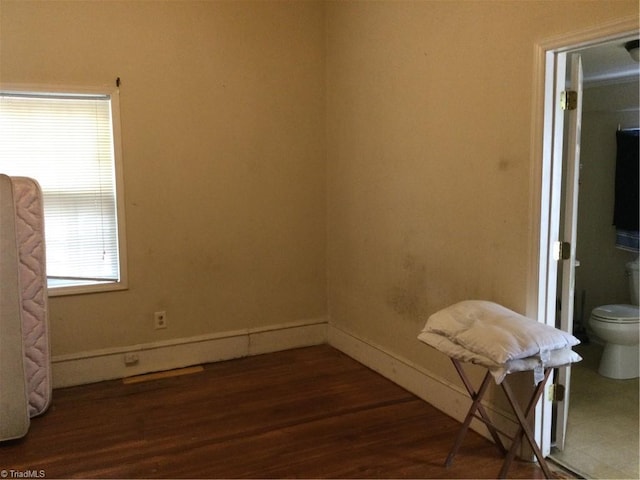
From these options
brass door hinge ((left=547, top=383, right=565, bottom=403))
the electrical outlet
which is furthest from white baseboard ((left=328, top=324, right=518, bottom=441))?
the electrical outlet

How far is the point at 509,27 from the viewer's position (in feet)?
8.60

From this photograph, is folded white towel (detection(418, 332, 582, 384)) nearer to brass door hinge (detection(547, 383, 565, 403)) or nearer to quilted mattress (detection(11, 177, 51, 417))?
brass door hinge (detection(547, 383, 565, 403))

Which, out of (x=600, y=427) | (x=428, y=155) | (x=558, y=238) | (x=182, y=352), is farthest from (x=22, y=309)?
(x=600, y=427)

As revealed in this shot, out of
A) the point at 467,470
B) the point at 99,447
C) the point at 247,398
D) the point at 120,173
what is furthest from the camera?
the point at 120,173

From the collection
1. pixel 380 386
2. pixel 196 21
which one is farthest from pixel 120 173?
pixel 380 386

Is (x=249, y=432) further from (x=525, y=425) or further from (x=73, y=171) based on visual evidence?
(x=73, y=171)

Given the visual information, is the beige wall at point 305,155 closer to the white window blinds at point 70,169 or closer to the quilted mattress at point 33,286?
the white window blinds at point 70,169

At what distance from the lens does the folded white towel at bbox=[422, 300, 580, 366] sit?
222 cm

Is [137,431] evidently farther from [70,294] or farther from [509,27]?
[509,27]

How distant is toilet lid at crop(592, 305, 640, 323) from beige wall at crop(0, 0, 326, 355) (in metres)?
1.97

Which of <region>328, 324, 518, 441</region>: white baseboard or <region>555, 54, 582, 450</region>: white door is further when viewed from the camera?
<region>328, 324, 518, 441</region>: white baseboard

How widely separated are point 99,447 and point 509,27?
2.83 m

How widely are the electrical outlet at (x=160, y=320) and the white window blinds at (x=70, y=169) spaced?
368 mm

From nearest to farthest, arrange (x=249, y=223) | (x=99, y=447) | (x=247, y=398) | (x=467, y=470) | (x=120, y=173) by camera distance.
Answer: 1. (x=467, y=470)
2. (x=99, y=447)
3. (x=247, y=398)
4. (x=120, y=173)
5. (x=249, y=223)
